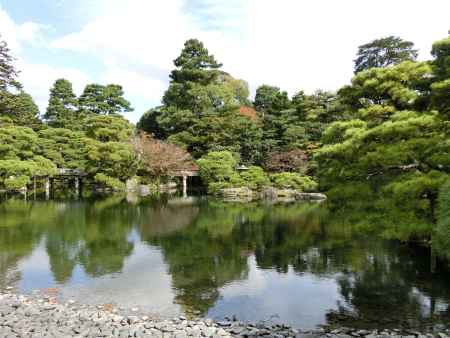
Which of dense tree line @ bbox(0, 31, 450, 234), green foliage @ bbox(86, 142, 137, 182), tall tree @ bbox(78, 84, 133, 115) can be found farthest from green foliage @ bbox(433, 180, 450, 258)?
tall tree @ bbox(78, 84, 133, 115)

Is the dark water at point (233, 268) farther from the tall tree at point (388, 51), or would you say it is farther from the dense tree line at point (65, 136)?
the tall tree at point (388, 51)

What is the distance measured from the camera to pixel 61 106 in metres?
37.6

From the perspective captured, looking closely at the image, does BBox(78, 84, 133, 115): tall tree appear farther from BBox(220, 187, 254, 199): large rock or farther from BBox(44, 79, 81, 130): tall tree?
BBox(220, 187, 254, 199): large rock

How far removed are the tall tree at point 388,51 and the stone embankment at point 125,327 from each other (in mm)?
30404

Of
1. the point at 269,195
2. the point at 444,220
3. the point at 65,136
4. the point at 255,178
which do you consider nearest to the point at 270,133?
the point at 255,178

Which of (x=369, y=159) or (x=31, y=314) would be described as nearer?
(x=31, y=314)

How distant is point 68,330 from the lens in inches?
210

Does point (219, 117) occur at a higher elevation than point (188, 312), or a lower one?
higher

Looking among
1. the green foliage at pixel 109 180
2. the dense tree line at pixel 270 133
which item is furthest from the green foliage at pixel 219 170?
the green foliage at pixel 109 180

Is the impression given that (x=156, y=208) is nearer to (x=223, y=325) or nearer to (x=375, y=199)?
(x=375, y=199)

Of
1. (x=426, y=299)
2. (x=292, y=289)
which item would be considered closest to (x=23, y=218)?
(x=292, y=289)

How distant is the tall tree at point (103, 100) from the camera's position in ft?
121

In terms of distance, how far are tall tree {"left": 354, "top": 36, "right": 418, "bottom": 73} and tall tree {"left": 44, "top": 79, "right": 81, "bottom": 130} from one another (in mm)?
25423

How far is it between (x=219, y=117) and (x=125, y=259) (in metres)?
22.7
